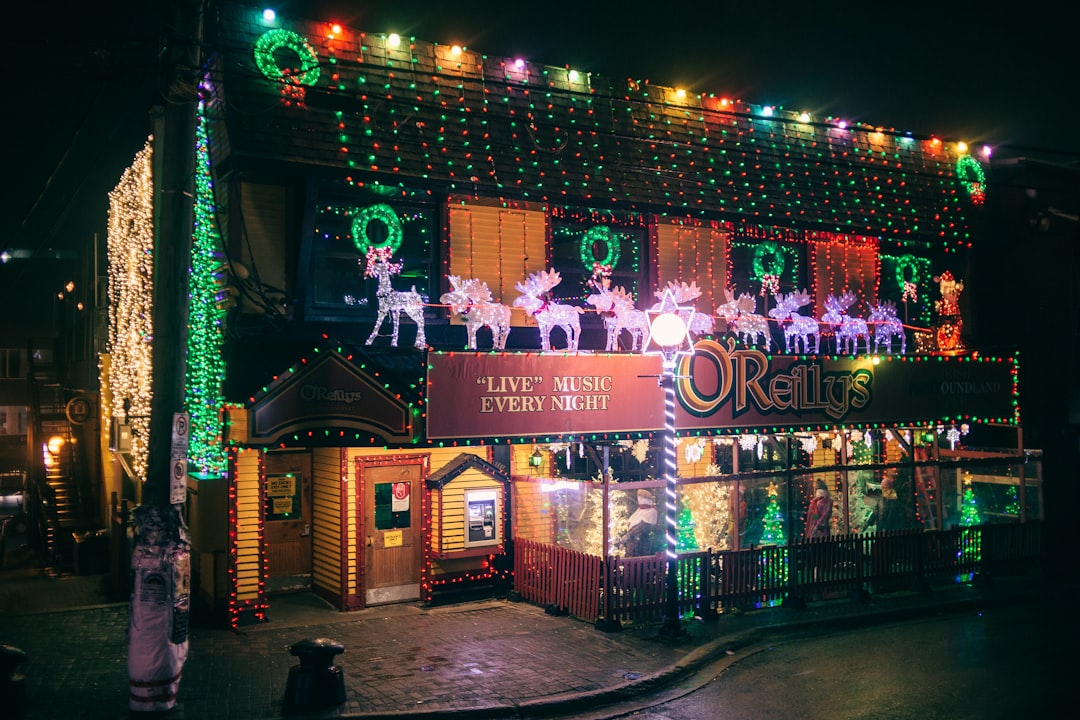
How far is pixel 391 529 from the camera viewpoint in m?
15.0

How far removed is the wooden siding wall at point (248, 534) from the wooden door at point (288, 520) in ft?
3.66

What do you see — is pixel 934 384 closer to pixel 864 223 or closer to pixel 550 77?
pixel 864 223

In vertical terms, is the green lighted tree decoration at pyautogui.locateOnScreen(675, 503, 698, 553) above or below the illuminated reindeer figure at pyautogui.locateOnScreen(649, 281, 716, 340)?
below

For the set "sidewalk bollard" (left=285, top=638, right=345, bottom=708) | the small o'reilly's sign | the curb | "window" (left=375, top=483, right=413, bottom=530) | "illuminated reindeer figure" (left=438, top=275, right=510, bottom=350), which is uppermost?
"illuminated reindeer figure" (left=438, top=275, right=510, bottom=350)

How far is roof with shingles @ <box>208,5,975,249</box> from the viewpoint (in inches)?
523

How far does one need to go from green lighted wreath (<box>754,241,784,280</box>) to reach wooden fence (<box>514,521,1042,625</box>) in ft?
19.4

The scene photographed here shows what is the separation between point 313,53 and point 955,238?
14696 mm

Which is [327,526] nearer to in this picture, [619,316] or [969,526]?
[619,316]

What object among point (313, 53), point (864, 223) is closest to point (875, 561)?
point (864, 223)

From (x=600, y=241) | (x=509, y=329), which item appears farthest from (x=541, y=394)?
(x=600, y=241)

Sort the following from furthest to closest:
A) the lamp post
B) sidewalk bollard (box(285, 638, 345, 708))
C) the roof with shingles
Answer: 1. the roof with shingles
2. the lamp post
3. sidewalk bollard (box(285, 638, 345, 708))

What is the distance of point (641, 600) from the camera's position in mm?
13562

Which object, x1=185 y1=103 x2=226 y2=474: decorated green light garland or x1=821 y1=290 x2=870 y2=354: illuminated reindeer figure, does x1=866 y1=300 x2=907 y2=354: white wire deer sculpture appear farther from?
x1=185 y1=103 x2=226 y2=474: decorated green light garland

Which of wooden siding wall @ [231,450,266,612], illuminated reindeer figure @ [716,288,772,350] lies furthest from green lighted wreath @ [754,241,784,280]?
wooden siding wall @ [231,450,266,612]
